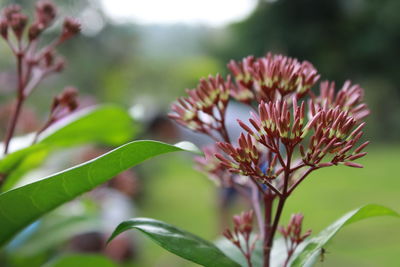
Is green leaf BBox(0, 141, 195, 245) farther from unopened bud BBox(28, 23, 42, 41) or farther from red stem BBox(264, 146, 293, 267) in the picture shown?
unopened bud BBox(28, 23, 42, 41)

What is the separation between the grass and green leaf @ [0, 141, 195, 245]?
6.90 feet

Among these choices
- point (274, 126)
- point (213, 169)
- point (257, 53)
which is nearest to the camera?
point (274, 126)

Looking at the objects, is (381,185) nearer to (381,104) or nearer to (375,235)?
(375,235)

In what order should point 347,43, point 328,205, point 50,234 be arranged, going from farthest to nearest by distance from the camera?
point 347,43, point 328,205, point 50,234

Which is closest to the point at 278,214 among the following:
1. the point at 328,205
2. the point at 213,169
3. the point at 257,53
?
the point at 213,169

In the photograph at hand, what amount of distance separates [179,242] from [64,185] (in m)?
0.10

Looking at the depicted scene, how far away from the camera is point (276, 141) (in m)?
0.38

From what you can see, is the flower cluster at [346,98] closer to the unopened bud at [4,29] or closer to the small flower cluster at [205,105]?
the small flower cluster at [205,105]

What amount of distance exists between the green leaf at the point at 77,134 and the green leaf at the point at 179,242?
15cm

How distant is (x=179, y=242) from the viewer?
A: 0.39 m

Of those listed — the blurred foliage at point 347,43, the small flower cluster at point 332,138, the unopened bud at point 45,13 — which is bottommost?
the small flower cluster at point 332,138

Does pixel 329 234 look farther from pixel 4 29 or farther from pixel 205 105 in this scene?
pixel 4 29

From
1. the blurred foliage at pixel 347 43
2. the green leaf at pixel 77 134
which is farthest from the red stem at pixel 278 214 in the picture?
the blurred foliage at pixel 347 43

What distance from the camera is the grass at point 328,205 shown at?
3.62 metres
